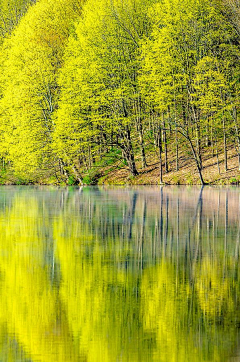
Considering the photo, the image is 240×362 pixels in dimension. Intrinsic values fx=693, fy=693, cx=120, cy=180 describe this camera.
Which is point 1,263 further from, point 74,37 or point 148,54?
point 74,37

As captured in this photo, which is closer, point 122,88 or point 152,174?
point 152,174

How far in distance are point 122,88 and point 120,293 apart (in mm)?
42960

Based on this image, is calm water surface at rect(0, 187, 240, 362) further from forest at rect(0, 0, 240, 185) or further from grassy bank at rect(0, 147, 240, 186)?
forest at rect(0, 0, 240, 185)

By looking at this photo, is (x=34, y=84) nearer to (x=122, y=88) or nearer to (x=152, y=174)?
(x=122, y=88)

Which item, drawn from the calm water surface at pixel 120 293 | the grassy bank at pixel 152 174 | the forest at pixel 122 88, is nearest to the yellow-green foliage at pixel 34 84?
the forest at pixel 122 88

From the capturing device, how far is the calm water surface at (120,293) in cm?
622

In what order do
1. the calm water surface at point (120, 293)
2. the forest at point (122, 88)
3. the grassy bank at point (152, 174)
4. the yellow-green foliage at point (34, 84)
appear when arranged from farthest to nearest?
the yellow-green foliage at point (34, 84) < the forest at point (122, 88) < the grassy bank at point (152, 174) < the calm water surface at point (120, 293)

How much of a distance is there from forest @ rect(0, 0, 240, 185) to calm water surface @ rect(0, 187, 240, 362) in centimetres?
2964

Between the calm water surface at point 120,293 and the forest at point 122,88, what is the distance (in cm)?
2964

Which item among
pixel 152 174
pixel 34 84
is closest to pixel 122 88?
pixel 152 174

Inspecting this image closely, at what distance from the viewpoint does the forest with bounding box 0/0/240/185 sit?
1836 inches

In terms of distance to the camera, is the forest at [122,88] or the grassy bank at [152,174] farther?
the forest at [122,88]

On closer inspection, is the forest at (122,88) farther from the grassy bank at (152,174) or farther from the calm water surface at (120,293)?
the calm water surface at (120,293)

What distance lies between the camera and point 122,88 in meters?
50.8
